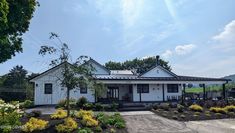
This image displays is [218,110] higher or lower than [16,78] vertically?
lower

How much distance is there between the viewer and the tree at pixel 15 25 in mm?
23659

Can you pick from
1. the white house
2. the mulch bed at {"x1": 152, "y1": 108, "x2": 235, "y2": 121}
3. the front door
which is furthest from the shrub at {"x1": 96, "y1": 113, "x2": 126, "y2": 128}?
the front door

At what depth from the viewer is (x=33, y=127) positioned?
53.5 feet

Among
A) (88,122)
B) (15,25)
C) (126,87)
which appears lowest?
(88,122)

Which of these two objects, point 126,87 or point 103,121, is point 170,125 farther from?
point 126,87

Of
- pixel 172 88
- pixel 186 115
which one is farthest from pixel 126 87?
pixel 186 115

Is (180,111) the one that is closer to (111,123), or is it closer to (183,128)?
(183,128)

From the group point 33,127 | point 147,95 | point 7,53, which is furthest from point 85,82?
point 147,95

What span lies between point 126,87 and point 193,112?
544 inches

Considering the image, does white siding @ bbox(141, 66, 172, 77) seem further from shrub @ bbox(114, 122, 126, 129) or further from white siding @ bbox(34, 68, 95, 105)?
shrub @ bbox(114, 122, 126, 129)

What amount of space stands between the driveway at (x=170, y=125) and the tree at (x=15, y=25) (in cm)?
1113

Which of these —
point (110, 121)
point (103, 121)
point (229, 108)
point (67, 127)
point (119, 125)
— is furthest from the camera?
point (229, 108)

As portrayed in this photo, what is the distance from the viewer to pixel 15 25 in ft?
80.3

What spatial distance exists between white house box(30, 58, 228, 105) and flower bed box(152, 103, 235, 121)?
26.6 ft
